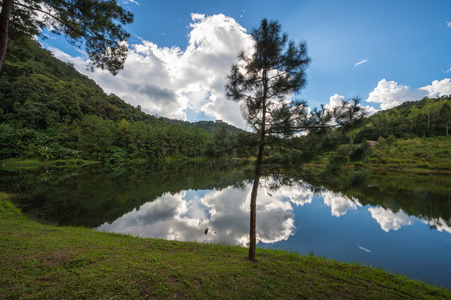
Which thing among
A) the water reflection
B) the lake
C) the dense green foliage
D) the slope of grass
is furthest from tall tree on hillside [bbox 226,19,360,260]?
the dense green foliage

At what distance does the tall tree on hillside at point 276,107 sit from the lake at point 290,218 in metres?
0.95

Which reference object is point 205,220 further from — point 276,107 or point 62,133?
point 62,133

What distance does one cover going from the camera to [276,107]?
509cm

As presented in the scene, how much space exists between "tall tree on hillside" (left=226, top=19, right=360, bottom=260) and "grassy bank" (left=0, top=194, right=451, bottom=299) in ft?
4.65

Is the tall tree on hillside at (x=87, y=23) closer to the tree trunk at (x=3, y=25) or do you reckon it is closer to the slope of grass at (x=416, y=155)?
the tree trunk at (x=3, y=25)

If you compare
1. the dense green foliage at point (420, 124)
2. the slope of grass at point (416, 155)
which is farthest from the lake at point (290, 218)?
the dense green foliage at point (420, 124)

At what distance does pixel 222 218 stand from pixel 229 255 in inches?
246

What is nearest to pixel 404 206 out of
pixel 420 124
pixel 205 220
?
pixel 205 220

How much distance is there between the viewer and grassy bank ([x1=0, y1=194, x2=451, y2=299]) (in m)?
3.12

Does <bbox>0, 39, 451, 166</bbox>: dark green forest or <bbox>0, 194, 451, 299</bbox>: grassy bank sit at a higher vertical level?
<bbox>0, 39, 451, 166</bbox>: dark green forest

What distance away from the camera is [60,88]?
2218 inches

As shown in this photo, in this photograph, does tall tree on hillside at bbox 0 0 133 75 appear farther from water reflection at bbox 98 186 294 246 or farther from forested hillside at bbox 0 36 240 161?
forested hillside at bbox 0 36 240 161

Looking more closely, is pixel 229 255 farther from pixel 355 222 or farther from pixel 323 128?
pixel 355 222

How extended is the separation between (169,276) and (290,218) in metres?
10.7
